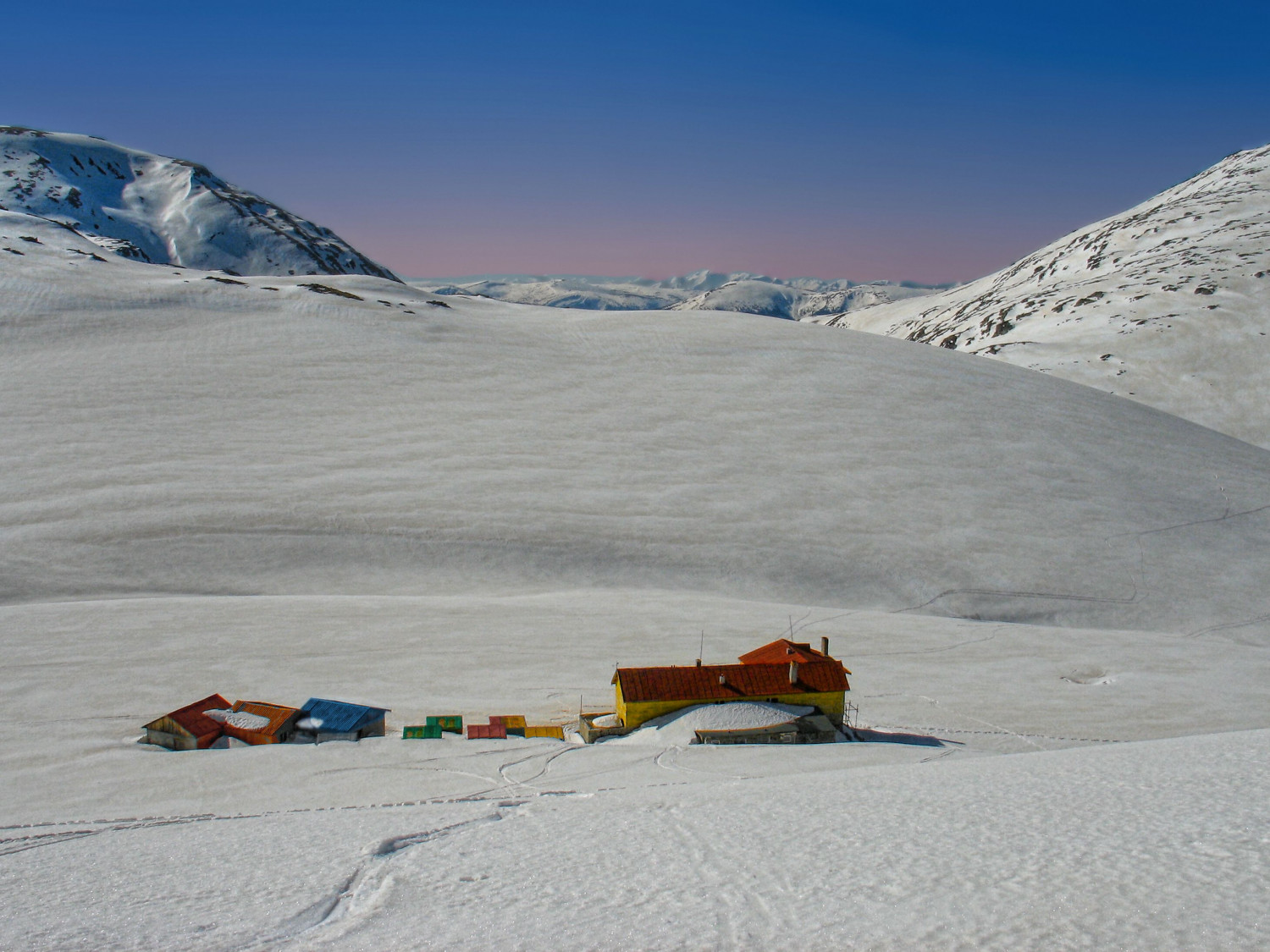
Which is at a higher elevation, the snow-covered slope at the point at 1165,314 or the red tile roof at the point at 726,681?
the snow-covered slope at the point at 1165,314

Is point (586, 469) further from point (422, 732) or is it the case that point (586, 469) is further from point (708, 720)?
point (422, 732)

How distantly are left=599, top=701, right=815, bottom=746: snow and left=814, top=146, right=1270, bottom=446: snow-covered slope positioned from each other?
238 ft

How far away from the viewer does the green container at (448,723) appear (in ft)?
73.4

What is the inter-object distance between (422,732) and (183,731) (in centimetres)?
Answer: 566

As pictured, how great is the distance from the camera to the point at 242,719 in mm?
22078

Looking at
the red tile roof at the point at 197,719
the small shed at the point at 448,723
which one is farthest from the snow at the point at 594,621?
the small shed at the point at 448,723

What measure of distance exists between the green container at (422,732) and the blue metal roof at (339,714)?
101 centimetres

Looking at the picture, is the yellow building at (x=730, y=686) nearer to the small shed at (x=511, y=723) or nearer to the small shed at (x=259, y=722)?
the small shed at (x=511, y=723)

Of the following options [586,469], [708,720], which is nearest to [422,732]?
[708,720]

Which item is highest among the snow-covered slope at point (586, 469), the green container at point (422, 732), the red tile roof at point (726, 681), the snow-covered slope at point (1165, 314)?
the snow-covered slope at point (1165, 314)

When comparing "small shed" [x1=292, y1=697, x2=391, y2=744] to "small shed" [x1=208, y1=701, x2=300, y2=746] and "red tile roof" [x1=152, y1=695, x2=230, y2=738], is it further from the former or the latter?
"red tile roof" [x1=152, y1=695, x2=230, y2=738]

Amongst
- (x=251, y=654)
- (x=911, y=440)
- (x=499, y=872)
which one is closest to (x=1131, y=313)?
(x=911, y=440)

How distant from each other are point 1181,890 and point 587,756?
49.6ft

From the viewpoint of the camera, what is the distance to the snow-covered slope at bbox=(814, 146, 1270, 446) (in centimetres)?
8350
